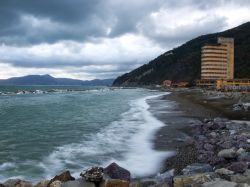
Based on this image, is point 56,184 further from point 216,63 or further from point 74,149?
point 216,63

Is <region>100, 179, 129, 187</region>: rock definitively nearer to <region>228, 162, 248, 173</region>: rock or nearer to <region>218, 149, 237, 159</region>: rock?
<region>228, 162, 248, 173</region>: rock

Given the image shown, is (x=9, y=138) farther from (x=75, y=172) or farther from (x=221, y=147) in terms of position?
(x=221, y=147)

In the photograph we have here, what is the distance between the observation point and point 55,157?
2078cm

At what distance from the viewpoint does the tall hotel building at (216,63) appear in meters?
172

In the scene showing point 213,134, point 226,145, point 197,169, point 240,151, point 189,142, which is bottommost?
point 189,142

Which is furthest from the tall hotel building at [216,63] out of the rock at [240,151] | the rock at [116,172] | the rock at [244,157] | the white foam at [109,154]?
the rock at [116,172]

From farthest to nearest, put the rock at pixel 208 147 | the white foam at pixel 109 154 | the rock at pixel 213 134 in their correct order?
the rock at pixel 213 134
the rock at pixel 208 147
the white foam at pixel 109 154

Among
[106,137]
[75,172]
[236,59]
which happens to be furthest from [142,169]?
[236,59]

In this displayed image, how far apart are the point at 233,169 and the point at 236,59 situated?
19064 centimetres

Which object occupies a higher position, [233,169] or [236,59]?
[236,59]

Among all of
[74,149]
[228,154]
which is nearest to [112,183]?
[228,154]

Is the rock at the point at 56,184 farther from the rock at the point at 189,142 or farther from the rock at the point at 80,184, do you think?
the rock at the point at 189,142

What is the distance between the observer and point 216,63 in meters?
174

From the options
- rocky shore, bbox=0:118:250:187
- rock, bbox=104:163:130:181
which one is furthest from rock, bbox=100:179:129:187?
rock, bbox=104:163:130:181
